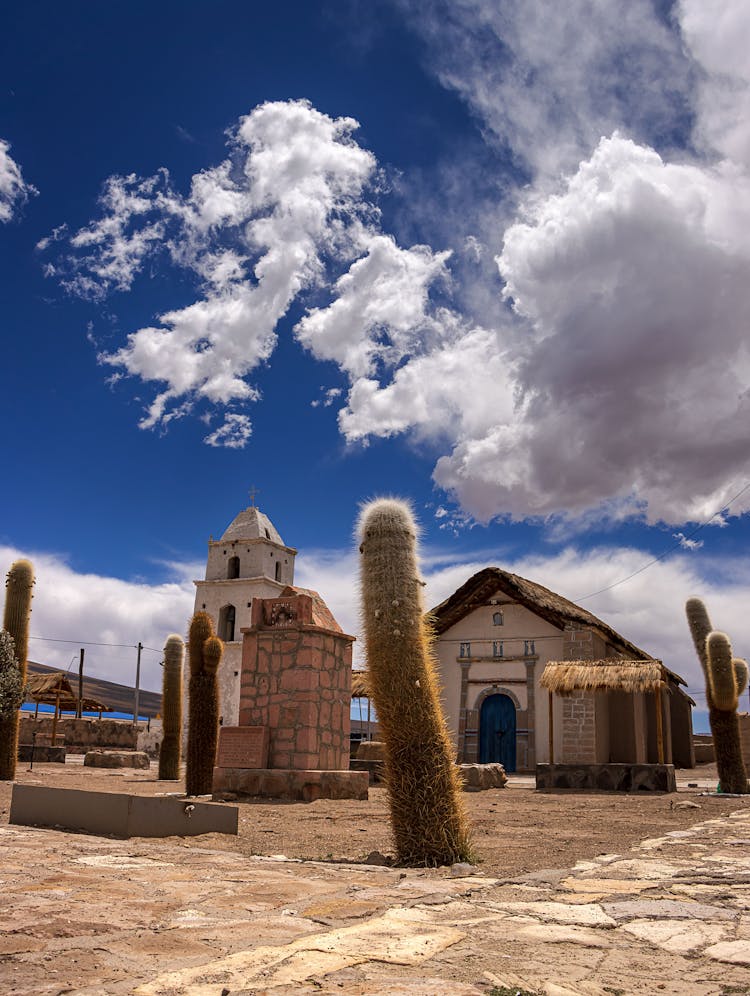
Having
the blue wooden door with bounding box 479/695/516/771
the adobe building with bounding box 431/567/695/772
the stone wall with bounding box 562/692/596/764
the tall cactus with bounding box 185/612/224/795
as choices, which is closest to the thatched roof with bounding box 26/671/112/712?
the adobe building with bounding box 431/567/695/772

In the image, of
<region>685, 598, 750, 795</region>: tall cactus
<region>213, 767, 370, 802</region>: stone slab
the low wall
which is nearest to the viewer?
<region>213, 767, 370, 802</region>: stone slab

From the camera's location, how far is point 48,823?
6.35 m

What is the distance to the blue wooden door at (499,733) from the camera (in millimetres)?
23094

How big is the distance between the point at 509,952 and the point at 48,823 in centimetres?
469

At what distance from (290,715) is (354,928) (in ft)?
25.8

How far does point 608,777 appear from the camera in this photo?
15.0 metres

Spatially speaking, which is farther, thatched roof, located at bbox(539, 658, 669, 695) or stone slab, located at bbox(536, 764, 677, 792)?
thatched roof, located at bbox(539, 658, 669, 695)

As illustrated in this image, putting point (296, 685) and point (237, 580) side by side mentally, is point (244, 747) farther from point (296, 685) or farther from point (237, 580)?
point (237, 580)

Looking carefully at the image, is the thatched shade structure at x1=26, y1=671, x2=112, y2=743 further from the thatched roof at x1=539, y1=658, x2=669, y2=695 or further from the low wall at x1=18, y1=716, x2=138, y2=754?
the thatched roof at x1=539, y1=658, x2=669, y2=695

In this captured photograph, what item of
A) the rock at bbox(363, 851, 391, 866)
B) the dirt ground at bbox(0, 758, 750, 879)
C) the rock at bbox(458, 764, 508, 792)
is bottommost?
the rock at bbox(458, 764, 508, 792)

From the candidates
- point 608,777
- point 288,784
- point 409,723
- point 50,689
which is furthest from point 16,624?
point 50,689

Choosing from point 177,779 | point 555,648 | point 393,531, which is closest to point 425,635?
point 393,531

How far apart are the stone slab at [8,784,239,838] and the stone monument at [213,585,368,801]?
4.10 meters

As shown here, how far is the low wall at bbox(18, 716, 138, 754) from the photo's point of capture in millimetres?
28047
